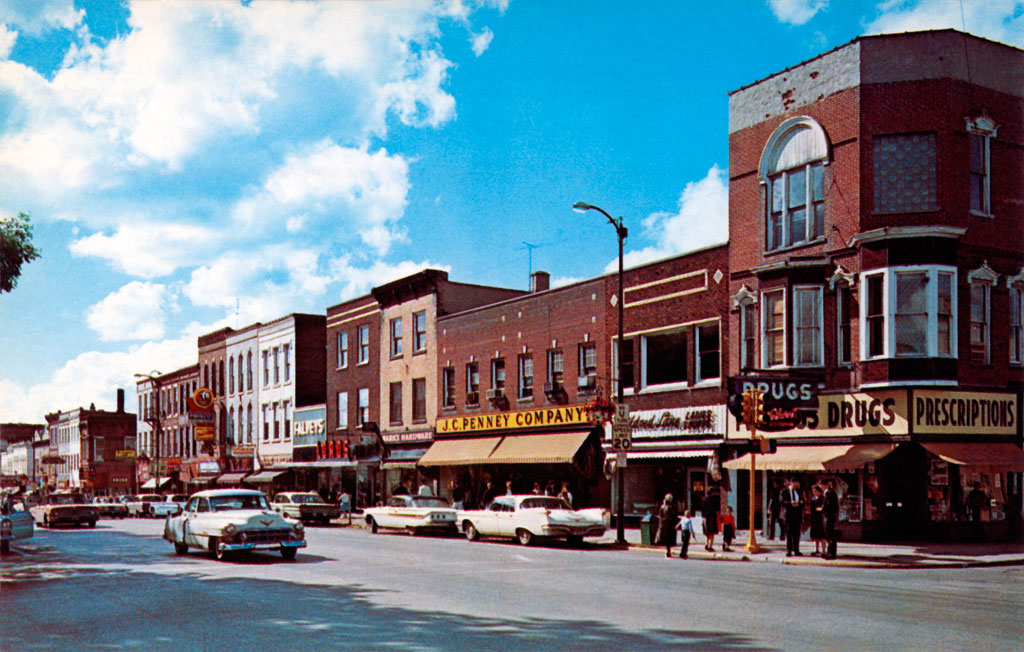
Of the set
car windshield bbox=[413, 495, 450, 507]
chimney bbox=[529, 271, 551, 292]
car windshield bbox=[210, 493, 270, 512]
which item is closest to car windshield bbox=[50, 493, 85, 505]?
car windshield bbox=[413, 495, 450, 507]

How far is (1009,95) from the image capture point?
97.8ft

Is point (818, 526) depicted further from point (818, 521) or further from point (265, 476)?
point (265, 476)

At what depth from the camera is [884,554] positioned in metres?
24.4

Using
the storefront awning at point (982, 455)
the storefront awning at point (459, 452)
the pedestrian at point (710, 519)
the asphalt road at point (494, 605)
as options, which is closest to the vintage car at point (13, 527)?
the asphalt road at point (494, 605)

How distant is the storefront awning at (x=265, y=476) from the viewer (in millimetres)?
62625

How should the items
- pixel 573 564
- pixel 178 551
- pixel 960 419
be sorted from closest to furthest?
pixel 573 564, pixel 178 551, pixel 960 419

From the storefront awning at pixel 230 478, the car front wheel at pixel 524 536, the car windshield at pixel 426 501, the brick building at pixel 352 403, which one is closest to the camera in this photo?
the car front wheel at pixel 524 536

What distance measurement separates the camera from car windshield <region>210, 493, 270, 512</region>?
2456cm

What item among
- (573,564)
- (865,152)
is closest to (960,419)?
(865,152)

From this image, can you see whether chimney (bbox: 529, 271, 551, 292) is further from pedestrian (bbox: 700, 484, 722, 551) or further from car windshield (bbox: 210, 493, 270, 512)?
car windshield (bbox: 210, 493, 270, 512)

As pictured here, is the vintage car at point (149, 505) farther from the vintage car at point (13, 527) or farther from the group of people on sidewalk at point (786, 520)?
the group of people on sidewalk at point (786, 520)

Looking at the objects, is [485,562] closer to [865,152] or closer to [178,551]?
[178,551]

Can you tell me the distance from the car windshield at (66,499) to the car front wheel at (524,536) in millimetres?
25823

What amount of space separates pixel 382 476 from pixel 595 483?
17756mm
